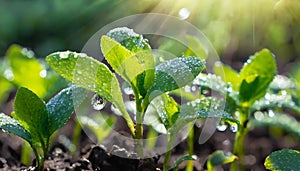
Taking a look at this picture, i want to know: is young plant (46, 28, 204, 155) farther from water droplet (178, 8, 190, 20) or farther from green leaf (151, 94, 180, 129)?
water droplet (178, 8, 190, 20)

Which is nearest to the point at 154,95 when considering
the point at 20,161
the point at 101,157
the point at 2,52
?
the point at 101,157

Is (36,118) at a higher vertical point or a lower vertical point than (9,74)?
lower

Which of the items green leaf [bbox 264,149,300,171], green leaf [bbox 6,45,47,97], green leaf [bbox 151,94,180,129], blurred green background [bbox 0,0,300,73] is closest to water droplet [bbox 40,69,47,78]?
green leaf [bbox 6,45,47,97]

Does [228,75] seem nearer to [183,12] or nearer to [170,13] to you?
[183,12]

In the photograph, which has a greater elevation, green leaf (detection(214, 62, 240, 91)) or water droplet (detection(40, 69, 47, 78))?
water droplet (detection(40, 69, 47, 78))

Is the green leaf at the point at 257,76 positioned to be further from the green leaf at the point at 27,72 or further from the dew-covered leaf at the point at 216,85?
the green leaf at the point at 27,72

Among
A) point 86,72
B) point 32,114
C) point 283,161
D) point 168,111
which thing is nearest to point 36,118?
point 32,114

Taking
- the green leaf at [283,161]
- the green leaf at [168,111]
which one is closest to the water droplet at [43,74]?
the green leaf at [168,111]

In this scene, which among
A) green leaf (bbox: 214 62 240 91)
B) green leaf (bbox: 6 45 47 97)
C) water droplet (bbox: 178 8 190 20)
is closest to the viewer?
green leaf (bbox: 214 62 240 91)
